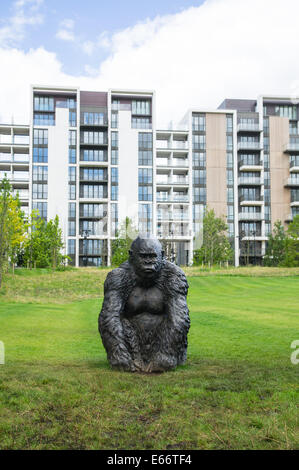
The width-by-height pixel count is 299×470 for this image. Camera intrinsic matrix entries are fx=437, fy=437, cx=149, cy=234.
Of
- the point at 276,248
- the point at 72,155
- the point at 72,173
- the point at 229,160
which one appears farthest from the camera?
the point at 229,160

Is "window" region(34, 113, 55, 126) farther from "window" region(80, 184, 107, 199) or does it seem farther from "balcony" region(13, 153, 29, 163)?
"window" region(80, 184, 107, 199)

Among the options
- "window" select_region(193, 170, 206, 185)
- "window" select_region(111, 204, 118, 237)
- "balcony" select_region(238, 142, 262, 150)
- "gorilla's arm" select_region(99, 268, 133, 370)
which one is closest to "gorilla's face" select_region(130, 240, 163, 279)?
"gorilla's arm" select_region(99, 268, 133, 370)

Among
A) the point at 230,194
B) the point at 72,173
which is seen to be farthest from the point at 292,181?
the point at 72,173

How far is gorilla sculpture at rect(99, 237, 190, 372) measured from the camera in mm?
6219

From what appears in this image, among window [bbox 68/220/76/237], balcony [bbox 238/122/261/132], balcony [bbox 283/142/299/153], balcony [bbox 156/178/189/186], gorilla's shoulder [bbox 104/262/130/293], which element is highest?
balcony [bbox 238/122/261/132]

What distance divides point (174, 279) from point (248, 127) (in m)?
67.6

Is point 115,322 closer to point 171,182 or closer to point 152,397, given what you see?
point 152,397

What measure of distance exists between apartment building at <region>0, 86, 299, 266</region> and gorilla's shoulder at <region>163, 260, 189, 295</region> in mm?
57075

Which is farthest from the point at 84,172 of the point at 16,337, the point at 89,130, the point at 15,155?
the point at 16,337

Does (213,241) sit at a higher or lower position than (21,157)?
lower

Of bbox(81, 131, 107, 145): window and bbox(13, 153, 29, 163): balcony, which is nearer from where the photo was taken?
bbox(81, 131, 107, 145): window

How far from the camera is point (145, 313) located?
21.9 ft

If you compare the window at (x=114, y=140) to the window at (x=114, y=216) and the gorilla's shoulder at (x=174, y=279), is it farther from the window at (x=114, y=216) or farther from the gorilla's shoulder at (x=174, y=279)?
the gorilla's shoulder at (x=174, y=279)
